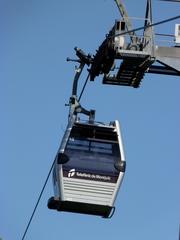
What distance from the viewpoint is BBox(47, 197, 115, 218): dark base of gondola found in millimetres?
13836

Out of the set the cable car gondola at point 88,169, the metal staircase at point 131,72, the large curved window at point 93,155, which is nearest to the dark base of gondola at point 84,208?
the cable car gondola at point 88,169

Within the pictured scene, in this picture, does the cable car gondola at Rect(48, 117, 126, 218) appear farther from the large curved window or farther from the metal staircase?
the metal staircase

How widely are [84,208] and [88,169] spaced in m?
1.02

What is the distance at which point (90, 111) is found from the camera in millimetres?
15562

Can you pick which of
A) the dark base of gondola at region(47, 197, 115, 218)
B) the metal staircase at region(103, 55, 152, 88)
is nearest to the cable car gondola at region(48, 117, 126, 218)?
the dark base of gondola at region(47, 197, 115, 218)

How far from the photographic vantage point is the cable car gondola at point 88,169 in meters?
14.0

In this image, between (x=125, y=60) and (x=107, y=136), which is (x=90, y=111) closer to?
(x=107, y=136)

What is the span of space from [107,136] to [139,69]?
1.83 m

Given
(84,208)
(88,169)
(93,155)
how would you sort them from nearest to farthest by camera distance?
(84,208) < (88,169) < (93,155)

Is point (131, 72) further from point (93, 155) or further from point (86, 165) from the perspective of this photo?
point (86, 165)

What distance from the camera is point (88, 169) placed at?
1459 centimetres

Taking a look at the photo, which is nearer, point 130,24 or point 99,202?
point 99,202

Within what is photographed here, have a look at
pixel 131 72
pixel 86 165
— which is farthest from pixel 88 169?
pixel 131 72

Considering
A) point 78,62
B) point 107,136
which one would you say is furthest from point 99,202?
point 78,62
